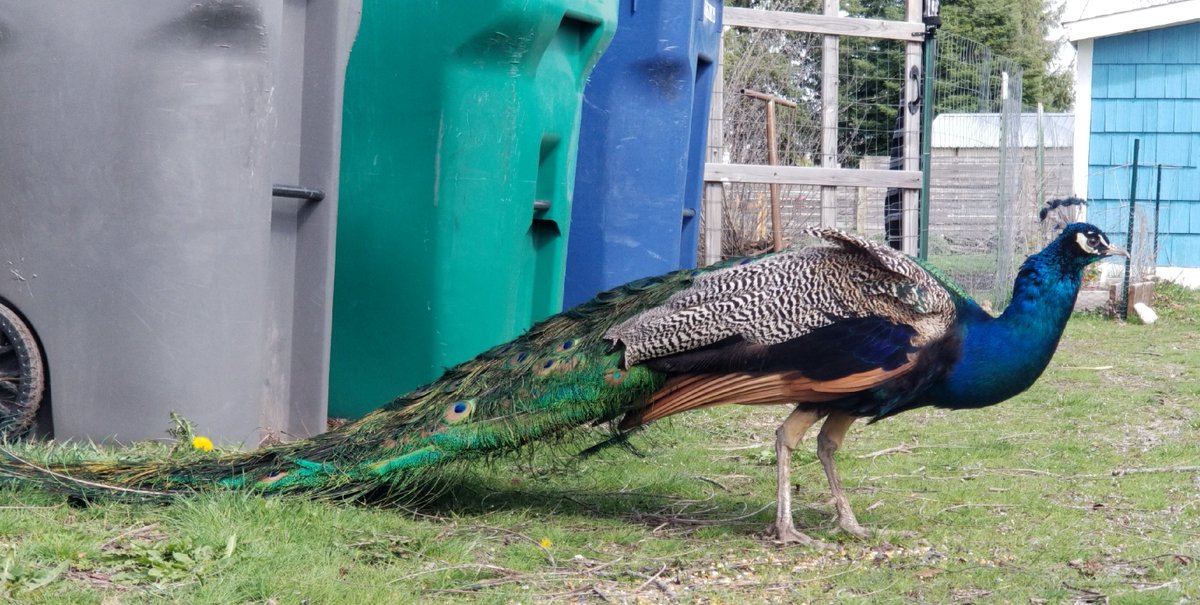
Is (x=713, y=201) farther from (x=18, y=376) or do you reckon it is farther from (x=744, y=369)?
(x=18, y=376)

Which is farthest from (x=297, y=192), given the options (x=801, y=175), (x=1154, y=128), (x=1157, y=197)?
(x=1154, y=128)

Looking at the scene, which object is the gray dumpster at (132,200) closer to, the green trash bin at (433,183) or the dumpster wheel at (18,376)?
the dumpster wheel at (18,376)

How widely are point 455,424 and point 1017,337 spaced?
190 centimetres

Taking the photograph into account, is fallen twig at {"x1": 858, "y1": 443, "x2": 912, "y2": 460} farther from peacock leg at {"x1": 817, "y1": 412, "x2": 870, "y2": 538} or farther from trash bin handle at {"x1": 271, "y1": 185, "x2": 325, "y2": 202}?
trash bin handle at {"x1": 271, "y1": 185, "x2": 325, "y2": 202}

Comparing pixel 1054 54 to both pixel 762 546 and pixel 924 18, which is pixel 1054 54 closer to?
pixel 924 18

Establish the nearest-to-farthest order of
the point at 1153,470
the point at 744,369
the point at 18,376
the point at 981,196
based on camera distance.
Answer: the point at 744,369 < the point at 18,376 < the point at 1153,470 < the point at 981,196

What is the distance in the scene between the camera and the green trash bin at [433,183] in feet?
17.7

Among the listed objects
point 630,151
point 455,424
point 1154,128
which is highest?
point 1154,128

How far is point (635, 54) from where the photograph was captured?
6766 millimetres

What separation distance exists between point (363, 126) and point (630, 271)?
1781 millimetres

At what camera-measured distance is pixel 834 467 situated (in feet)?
15.4

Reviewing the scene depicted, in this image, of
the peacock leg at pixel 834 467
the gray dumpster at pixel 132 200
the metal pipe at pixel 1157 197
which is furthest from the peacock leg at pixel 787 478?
the metal pipe at pixel 1157 197

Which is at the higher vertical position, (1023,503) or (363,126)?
(363,126)

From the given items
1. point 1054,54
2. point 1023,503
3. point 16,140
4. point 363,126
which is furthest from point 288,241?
point 1054,54
